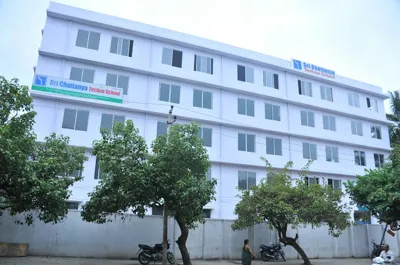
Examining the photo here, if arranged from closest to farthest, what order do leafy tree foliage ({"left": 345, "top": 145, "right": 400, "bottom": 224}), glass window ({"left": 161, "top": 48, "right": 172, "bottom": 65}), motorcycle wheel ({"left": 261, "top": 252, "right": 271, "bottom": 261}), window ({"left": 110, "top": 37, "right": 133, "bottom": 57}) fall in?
1. leafy tree foliage ({"left": 345, "top": 145, "right": 400, "bottom": 224})
2. motorcycle wheel ({"left": 261, "top": 252, "right": 271, "bottom": 261})
3. window ({"left": 110, "top": 37, "right": 133, "bottom": 57})
4. glass window ({"left": 161, "top": 48, "right": 172, "bottom": 65})

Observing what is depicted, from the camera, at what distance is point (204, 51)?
26.7 meters

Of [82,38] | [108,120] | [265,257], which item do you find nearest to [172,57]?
[82,38]

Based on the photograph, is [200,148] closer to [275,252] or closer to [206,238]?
[206,238]

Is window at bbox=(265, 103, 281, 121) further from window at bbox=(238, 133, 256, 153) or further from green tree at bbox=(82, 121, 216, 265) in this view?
green tree at bbox=(82, 121, 216, 265)

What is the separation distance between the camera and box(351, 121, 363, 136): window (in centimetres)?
3197

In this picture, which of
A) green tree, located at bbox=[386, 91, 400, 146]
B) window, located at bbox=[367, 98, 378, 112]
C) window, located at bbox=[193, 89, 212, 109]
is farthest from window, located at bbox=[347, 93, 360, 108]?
window, located at bbox=[193, 89, 212, 109]

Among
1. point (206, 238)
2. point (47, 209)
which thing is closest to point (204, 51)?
point (206, 238)

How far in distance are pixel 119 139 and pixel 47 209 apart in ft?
11.9

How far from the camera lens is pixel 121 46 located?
24188 mm

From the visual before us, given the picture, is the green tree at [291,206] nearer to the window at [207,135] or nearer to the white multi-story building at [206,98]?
the white multi-story building at [206,98]

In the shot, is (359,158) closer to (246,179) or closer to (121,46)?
(246,179)

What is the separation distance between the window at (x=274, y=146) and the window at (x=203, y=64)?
24.8 ft

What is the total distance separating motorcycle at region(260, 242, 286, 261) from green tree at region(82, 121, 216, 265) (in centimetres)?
666

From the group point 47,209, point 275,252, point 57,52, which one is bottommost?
point 275,252
